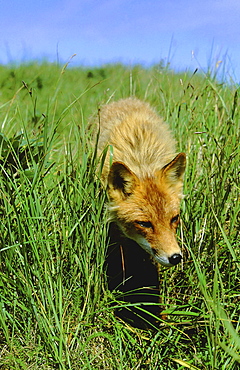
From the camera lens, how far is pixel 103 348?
3.12 metres

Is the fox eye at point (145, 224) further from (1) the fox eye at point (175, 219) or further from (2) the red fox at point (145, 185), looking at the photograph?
(1) the fox eye at point (175, 219)

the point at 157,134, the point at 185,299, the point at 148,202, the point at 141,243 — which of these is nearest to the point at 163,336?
the point at 185,299

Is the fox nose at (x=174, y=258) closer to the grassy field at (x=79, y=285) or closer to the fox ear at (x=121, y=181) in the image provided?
the grassy field at (x=79, y=285)

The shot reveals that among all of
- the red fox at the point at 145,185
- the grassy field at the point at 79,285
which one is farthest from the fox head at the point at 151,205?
the grassy field at the point at 79,285

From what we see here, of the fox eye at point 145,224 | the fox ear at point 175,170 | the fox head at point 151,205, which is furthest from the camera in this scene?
the fox ear at point 175,170

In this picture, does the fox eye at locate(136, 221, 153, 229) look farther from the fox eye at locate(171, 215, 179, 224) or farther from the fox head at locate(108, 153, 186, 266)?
the fox eye at locate(171, 215, 179, 224)

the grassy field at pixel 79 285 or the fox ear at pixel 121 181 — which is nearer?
the grassy field at pixel 79 285

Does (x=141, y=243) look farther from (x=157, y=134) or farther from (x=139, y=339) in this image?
(x=157, y=134)

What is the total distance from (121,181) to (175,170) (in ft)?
1.76

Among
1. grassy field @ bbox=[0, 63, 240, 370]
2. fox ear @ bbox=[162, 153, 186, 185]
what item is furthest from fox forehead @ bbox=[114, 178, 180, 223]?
grassy field @ bbox=[0, 63, 240, 370]

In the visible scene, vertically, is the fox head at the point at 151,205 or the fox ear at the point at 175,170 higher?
the fox ear at the point at 175,170

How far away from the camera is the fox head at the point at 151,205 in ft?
11.0

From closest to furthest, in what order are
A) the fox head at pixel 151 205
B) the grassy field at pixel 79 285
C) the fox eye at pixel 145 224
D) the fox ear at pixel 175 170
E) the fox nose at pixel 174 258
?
the grassy field at pixel 79 285
the fox nose at pixel 174 258
the fox head at pixel 151 205
the fox eye at pixel 145 224
the fox ear at pixel 175 170

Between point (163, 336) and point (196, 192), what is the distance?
1.54 m
